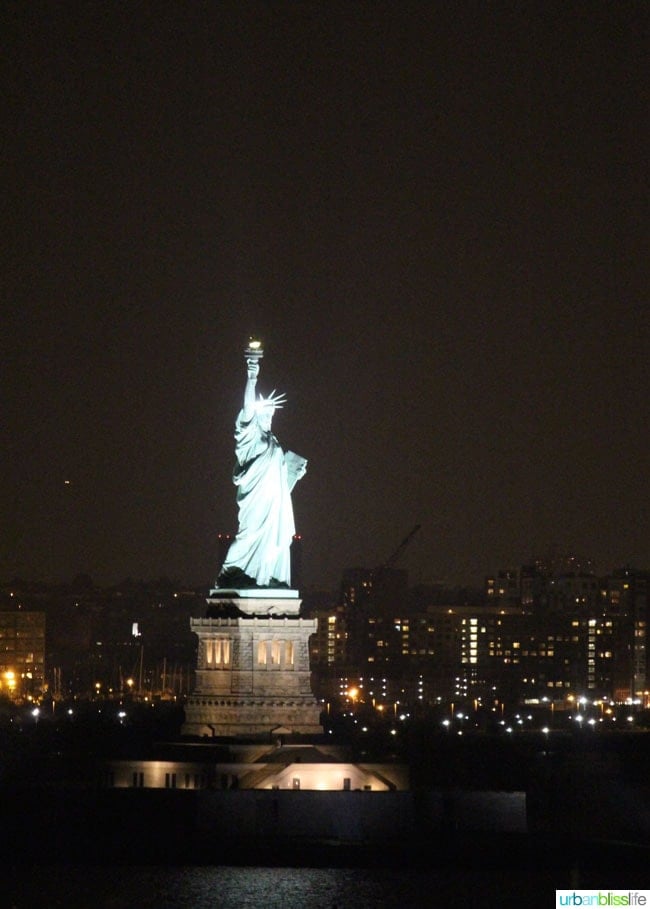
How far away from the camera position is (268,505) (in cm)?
6500

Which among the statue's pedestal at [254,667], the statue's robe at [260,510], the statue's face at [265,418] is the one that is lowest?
the statue's pedestal at [254,667]

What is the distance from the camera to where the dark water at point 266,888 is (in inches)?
1698

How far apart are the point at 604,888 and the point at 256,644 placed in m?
21.6

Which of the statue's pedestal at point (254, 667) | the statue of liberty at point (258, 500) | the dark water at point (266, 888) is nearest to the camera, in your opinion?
the dark water at point (266, 888)

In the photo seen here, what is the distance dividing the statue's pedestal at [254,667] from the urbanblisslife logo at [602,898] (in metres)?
24.6

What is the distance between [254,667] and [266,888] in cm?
1887

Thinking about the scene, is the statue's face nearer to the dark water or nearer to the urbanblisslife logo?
the dark water

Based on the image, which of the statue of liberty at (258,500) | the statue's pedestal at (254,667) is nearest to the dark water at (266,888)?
the statue's pedestal at (254,667)

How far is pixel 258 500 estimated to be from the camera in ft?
213

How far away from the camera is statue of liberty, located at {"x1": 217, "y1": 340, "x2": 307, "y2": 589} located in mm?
64625

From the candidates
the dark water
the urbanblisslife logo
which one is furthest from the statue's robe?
the urbanblisslife logo

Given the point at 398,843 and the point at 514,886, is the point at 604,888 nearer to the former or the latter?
the point at 514,886

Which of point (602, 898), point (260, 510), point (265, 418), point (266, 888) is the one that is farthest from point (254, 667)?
point (602, 898)

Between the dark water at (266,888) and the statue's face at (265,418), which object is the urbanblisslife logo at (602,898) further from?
the statue's face at (265,418)
